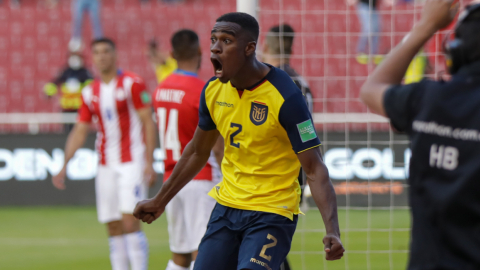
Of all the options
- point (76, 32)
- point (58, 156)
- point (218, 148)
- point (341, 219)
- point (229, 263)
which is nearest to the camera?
point (229, 263)

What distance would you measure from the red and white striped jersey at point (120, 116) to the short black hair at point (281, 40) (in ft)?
4.36

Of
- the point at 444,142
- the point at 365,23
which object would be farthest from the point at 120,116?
the point at 365,23

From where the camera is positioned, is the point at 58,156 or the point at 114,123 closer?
the point at 114,123

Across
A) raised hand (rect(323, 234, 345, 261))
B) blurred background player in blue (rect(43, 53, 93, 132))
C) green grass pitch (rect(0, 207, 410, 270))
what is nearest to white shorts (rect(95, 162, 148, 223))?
green grass pitch (rect(0, 207, 410, 270))

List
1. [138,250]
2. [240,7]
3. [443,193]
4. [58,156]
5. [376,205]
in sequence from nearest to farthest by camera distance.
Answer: [443,193]
[240,7]
[138,250]
[376,205]
[58,156]

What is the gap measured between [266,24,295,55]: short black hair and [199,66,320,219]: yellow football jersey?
2.64 m

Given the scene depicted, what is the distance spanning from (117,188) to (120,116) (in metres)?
0.72

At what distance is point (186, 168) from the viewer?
3873 mm

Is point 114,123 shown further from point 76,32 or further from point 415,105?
point 76,32

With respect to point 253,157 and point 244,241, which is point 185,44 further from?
point 244,241

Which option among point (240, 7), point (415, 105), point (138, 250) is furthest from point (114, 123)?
point (415, 105)

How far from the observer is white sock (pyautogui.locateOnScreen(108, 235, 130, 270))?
6.02 metres

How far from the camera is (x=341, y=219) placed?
9.84m

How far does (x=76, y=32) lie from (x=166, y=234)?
319 inches
